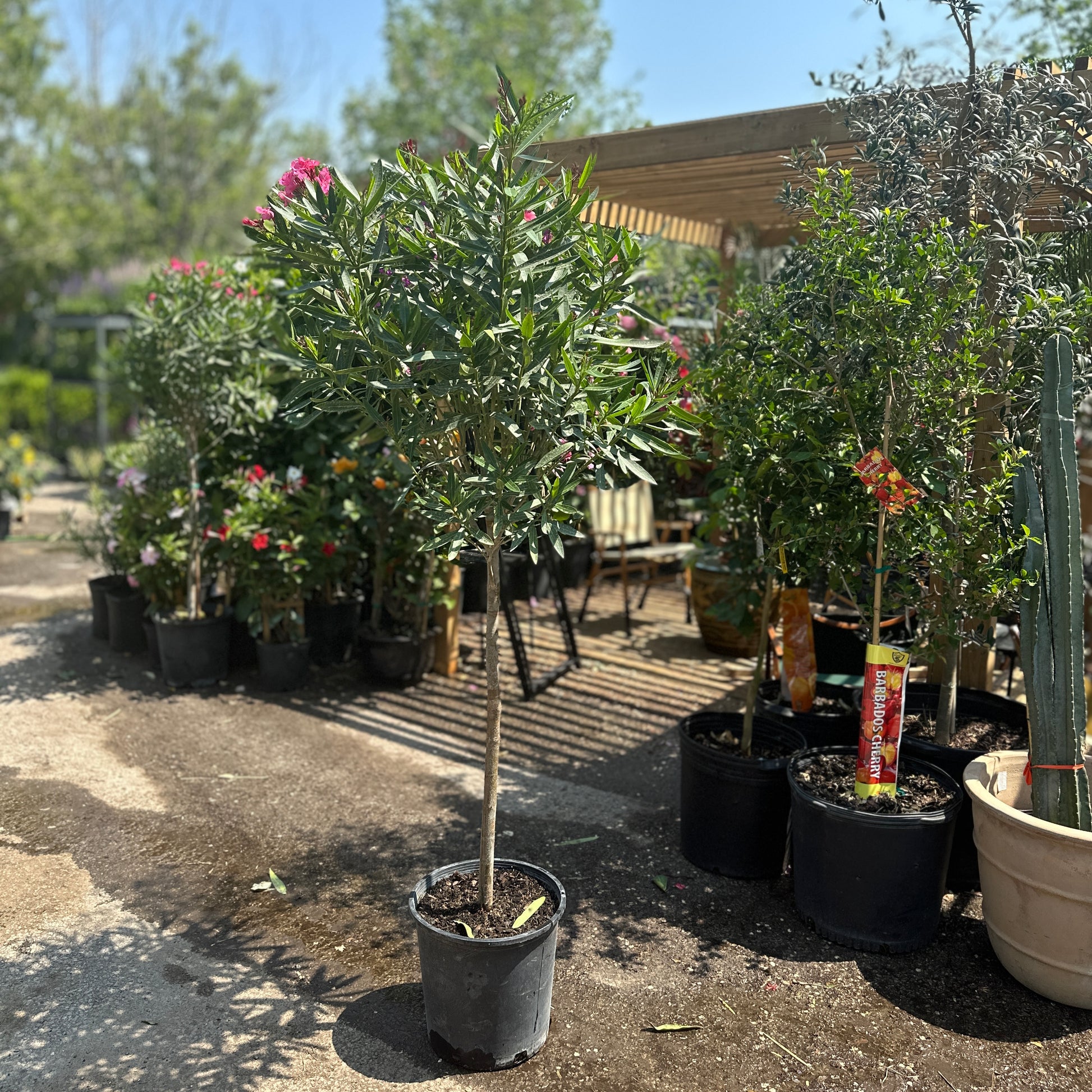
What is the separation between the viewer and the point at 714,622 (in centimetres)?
589

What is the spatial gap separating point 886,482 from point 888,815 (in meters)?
0.99

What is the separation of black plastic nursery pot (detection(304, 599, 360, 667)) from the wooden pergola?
2604 mm

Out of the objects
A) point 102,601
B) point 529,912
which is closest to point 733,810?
point 529,912

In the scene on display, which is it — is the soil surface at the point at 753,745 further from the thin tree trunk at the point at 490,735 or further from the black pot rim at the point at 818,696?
the thin tree trunk at the point at 490,735

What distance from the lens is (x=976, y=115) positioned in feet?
10.0

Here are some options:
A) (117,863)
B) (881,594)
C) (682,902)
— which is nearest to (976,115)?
(881,594)

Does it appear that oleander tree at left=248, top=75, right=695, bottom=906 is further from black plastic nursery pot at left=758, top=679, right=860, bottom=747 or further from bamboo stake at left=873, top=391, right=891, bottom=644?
black plastic nursery pot at left=758, top=679, right=860, bottom=747

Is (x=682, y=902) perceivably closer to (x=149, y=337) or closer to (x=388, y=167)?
(x=388, y=167)

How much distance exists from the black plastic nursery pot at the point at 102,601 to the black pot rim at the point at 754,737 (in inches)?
150

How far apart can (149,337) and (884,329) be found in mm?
3553

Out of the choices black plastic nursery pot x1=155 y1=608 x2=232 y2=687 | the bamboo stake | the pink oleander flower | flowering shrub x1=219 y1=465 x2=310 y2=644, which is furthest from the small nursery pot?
the bamboo stake

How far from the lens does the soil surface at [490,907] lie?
2.49m

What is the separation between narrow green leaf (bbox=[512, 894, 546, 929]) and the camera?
249 centimetres

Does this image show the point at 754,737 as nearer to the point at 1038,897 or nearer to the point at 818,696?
the point at 818,696
